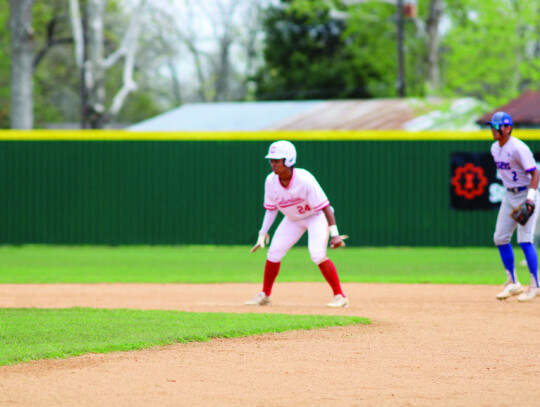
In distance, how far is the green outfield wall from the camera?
18875 millimetres

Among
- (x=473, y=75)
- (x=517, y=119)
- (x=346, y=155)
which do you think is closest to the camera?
(x=346, y=155)

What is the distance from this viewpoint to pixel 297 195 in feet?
30.4

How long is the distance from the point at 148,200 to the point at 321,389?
1388 centimetres

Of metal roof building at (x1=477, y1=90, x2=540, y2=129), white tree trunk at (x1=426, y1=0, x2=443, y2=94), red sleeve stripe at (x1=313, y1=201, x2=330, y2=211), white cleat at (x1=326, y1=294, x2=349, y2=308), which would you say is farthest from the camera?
white tree trunk at (x1=426, y1=0, x2=443, y2=94)

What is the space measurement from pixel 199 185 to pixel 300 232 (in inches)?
376

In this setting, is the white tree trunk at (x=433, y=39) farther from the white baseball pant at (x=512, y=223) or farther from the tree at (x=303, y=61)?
the white baseball pant at (x=512, y=223)

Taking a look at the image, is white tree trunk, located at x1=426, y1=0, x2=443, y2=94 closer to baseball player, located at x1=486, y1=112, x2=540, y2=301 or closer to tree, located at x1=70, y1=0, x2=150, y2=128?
tree, located at x1=70, y1=0, x2=150, y2=128

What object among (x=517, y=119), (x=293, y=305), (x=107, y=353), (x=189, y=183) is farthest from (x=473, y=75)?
(x=107, y=353)

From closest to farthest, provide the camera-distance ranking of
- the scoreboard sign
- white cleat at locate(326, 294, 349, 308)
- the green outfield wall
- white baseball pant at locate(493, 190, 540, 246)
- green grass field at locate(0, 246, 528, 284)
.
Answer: white cleat at locate(326, 294, 349, 308)
white baseball pant at locate(493, 190, 540, 246)
green grass field at locate(0, 246, 528, 284)
the scoreboard sign
the green outfield wall

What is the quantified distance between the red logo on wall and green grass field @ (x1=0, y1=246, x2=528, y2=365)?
1.17m

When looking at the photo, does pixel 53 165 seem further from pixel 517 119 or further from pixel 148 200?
pixel 517 119

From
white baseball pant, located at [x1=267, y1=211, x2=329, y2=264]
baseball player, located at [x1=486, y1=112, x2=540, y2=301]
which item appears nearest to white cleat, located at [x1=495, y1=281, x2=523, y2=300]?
baseball player, located at [x1=486, y1=112, x2=540, y2=301]

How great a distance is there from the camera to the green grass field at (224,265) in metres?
13.5

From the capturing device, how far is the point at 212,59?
52.3 m
